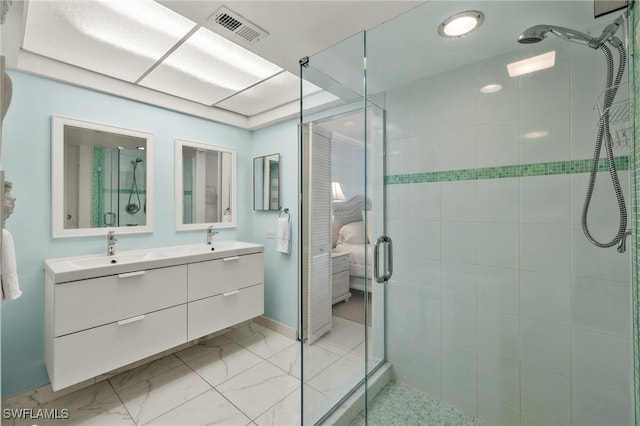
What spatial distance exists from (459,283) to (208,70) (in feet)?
7.63

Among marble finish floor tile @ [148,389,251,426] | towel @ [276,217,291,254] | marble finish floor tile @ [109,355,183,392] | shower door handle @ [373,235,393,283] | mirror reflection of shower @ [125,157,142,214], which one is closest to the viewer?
marble finish floor tile @ [148,389,251,426]

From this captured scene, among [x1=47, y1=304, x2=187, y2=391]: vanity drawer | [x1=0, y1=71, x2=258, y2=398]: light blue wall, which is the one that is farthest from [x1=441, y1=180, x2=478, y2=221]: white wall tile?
[x1=0, y1=71, x2=258, y2=398]: light blue wall

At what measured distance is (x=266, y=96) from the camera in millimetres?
2523

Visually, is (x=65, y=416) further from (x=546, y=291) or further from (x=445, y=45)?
(x=445, y=45)

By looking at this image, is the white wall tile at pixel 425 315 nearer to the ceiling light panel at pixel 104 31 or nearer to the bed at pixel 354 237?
the bed at pixel 354 237

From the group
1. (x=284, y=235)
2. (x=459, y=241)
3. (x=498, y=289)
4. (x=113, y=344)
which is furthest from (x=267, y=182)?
(x=498, y=289)

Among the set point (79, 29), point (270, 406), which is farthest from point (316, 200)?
point (79, 29)

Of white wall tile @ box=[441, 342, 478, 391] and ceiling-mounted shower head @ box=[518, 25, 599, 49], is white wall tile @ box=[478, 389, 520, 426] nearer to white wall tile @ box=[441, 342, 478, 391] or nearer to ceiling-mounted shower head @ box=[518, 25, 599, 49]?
white wall tile @ box=[441, 342, 478, 391]

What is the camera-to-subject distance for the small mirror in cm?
292

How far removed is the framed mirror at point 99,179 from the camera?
1961 mm

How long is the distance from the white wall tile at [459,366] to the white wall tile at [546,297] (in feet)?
1.46

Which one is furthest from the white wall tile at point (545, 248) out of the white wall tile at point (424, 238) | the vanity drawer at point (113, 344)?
the vanity drawer at point (113, 344)

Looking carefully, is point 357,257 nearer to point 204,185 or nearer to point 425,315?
point 425,315

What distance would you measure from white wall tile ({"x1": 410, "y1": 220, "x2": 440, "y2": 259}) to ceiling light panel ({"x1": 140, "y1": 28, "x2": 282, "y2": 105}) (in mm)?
1528
